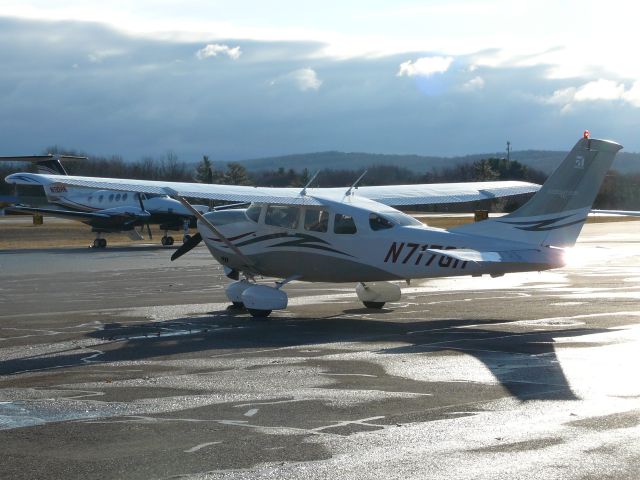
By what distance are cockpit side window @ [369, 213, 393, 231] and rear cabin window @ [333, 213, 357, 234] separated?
0.31 meters

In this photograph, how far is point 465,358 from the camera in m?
12.2

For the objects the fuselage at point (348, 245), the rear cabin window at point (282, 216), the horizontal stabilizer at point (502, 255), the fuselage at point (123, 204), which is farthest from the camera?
the fuselage at point (123, 204)

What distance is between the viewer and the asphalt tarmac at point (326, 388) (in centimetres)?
724

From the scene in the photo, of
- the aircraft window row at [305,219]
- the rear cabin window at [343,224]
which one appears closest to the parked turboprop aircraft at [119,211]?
the aircraft window row at [305,219]

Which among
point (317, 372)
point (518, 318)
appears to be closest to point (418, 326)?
point (518, 318)

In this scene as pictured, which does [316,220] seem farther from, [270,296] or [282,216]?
[270,296]

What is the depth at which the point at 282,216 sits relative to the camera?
17656 millimetres

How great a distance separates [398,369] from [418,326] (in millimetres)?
4218

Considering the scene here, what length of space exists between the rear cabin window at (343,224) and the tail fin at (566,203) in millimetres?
2345

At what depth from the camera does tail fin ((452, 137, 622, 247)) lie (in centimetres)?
1574

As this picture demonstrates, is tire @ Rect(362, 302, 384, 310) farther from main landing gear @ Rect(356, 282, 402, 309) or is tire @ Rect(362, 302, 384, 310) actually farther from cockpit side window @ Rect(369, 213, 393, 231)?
cockpit side window @ Rect(369, 213, 393, 231)

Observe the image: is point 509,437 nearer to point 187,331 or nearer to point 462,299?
point 187,331

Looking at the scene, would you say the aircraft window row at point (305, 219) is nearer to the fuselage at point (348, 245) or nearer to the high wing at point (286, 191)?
the fuselage at point (348, 245)

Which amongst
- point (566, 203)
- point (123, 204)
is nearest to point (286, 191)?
point (566, 203)
